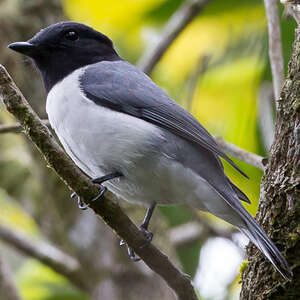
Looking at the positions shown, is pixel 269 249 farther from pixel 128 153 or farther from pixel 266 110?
pixel 266 110

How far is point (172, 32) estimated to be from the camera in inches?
231

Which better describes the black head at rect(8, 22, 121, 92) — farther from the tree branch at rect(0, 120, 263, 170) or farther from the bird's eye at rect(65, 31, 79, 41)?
the tree branch at rect(0, 120, 263, 170)

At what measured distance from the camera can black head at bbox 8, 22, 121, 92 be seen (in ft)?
14.0

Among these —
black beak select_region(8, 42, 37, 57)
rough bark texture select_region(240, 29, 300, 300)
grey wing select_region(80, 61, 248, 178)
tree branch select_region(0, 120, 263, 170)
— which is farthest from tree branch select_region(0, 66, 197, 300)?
black beak select_region(8, 42, 37, 57)

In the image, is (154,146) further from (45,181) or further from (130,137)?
(45,181)

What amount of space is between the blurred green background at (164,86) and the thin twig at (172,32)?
27 cm

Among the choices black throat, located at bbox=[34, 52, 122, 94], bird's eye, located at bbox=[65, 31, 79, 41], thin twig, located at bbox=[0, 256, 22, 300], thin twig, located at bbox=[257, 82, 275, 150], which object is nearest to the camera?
black throat, located at bbox=[34, 52, 122, 94]

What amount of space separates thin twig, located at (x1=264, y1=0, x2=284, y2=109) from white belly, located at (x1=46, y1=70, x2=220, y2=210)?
2.41ft

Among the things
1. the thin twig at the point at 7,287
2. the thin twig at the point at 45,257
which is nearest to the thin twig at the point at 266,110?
the thin twig at the point at 45,257

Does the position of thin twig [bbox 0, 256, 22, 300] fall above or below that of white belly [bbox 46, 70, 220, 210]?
below

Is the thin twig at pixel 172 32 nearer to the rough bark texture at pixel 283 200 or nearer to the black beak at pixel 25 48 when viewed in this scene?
the black beak at pixel 25 48

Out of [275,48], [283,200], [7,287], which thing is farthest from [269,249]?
[7,287]

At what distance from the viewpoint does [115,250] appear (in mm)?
5520

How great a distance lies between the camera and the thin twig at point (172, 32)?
5.78 meters
